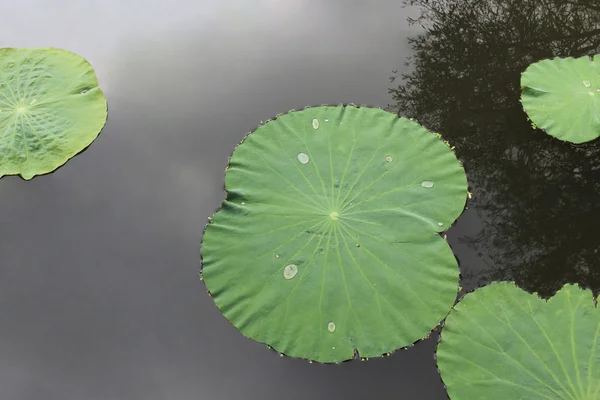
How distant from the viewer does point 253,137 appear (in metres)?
2.35

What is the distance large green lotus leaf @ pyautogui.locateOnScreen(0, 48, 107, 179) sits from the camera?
91.5 inches

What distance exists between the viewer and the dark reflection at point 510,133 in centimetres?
205

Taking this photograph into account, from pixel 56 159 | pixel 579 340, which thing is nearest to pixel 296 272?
pixel 579 340

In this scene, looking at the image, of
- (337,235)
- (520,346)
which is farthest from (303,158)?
(520,346)

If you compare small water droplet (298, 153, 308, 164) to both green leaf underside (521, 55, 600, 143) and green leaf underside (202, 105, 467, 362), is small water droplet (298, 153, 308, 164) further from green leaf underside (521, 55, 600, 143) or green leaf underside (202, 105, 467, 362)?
green leaf underside (521, 55, 600, 143)

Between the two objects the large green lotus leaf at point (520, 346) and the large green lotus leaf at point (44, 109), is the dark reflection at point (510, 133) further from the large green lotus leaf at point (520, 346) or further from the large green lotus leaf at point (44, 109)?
the large green lotus leaf at point (44, 109)

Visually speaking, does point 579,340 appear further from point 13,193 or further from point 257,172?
point 13,193

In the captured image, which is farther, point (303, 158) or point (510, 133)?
point (510, 133)

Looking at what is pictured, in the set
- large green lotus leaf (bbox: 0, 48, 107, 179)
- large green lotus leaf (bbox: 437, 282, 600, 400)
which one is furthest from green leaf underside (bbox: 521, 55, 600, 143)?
large green lotus leaf (bbox: 0, 48, 107, 179)

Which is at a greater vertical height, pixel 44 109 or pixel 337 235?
pixel 44 109

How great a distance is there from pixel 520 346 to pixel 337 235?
80 centimetres

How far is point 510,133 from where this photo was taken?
2.44 metres

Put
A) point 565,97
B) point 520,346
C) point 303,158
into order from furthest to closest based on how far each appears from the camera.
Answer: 1. point 565,97
2. point 303,158
3. point 520,346

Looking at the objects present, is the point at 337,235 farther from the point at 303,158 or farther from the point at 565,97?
the point at 565,97
